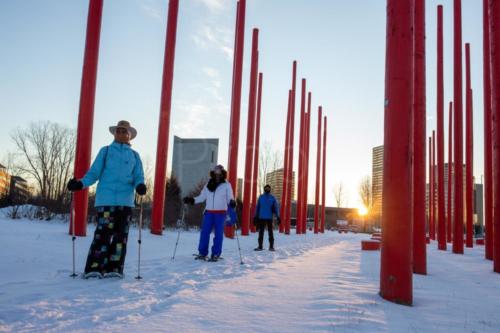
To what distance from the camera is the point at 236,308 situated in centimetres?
319

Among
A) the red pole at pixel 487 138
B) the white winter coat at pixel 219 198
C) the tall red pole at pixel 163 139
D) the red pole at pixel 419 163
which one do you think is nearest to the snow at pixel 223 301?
the red pole at pixel 419 163

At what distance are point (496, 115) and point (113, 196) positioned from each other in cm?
621

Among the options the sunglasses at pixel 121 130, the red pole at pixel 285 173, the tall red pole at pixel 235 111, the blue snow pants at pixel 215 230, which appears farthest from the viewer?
the red pole at pixel 285 173

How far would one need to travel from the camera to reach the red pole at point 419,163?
6059mm

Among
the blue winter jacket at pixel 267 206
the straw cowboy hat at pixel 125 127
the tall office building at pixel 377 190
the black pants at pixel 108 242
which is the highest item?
the tall office building at pixel 377 190

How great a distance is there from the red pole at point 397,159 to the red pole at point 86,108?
21.1 feet

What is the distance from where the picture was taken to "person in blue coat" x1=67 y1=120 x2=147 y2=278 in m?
4.43

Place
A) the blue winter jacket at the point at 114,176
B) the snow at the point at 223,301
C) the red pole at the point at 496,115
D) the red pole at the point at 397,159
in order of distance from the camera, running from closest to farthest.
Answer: the snow at the point at 223,301, the red pole at the point at 397,159, the blue winter jacket at the point at 114,176, the red pole at the point at 496,115

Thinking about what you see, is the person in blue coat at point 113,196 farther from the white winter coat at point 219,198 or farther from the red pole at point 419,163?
the red pole at point 419,163

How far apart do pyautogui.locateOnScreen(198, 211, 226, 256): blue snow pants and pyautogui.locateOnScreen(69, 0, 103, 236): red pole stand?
2.96m

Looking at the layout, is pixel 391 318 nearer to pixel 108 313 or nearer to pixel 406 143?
pixel 406 143

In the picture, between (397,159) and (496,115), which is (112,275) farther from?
(496,115)

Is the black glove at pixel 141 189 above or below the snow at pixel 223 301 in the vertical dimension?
above

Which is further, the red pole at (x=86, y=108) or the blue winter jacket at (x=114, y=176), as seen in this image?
the red pole at (x=86, y=108)
